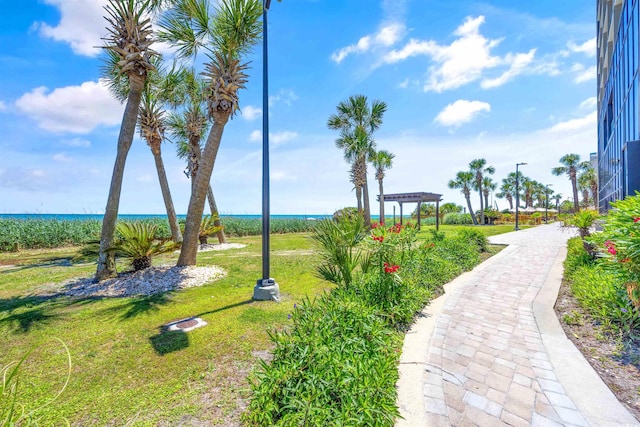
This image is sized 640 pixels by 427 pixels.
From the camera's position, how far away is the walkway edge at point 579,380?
2.27 m

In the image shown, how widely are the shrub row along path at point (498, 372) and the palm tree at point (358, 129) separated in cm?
1555

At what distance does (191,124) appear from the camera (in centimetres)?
1380

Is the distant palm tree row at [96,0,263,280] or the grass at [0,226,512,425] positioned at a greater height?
the distant palm tree row at [96,0,263,280]

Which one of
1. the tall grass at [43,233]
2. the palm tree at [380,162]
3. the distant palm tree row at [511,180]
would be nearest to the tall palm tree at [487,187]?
the distant palm tree row at [511,180]

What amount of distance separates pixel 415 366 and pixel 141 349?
339 cm

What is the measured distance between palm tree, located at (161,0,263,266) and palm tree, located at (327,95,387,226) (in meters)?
13.5

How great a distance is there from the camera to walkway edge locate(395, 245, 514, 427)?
2.30 meters

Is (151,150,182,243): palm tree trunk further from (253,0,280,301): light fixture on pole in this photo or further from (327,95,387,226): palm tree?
(327,95,387,226): palm tree

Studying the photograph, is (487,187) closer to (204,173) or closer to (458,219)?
(458,219)

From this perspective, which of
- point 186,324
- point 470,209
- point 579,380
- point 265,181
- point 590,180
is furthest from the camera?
point 470,209

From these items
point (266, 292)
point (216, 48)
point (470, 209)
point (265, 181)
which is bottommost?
point (266, 292)

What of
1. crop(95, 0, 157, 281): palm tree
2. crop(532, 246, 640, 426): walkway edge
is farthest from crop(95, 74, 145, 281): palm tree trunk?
crop(532, 246, 640, 426): walkway edge

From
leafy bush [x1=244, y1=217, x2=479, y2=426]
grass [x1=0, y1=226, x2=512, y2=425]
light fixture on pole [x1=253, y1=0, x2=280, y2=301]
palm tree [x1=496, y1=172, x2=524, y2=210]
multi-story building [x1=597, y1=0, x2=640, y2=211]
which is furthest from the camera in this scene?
palm tree [x1=496, y1=172, x2=524, y2=210]

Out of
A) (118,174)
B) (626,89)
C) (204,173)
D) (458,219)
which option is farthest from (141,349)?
(458,219)
